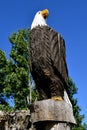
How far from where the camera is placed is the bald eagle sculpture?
5.40 metres

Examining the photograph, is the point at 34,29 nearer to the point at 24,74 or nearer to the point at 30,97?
the point at 30,97

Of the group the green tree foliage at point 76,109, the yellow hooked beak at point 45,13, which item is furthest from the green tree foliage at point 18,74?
the yellow hooked beak at point 45,13

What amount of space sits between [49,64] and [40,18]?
0.85 meters

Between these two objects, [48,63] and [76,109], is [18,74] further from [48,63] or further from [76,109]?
[48,63]

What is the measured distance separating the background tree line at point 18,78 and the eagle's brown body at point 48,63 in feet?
42.6

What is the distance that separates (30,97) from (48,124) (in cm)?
1299

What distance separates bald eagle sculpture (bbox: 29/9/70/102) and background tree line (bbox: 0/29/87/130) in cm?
1296

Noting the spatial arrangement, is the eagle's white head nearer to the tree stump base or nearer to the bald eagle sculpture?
the bald eagle sculpture

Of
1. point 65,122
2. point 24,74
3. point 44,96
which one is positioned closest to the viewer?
point 65,122

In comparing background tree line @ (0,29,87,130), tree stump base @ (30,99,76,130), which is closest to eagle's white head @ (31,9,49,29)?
tree stump base @ (30,99,76,130)

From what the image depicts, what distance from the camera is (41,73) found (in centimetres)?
542

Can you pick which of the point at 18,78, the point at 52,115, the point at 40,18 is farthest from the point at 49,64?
the point at 18,78

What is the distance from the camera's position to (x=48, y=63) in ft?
17.8

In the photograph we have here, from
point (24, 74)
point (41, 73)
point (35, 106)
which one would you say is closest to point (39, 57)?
point (41, 73)
